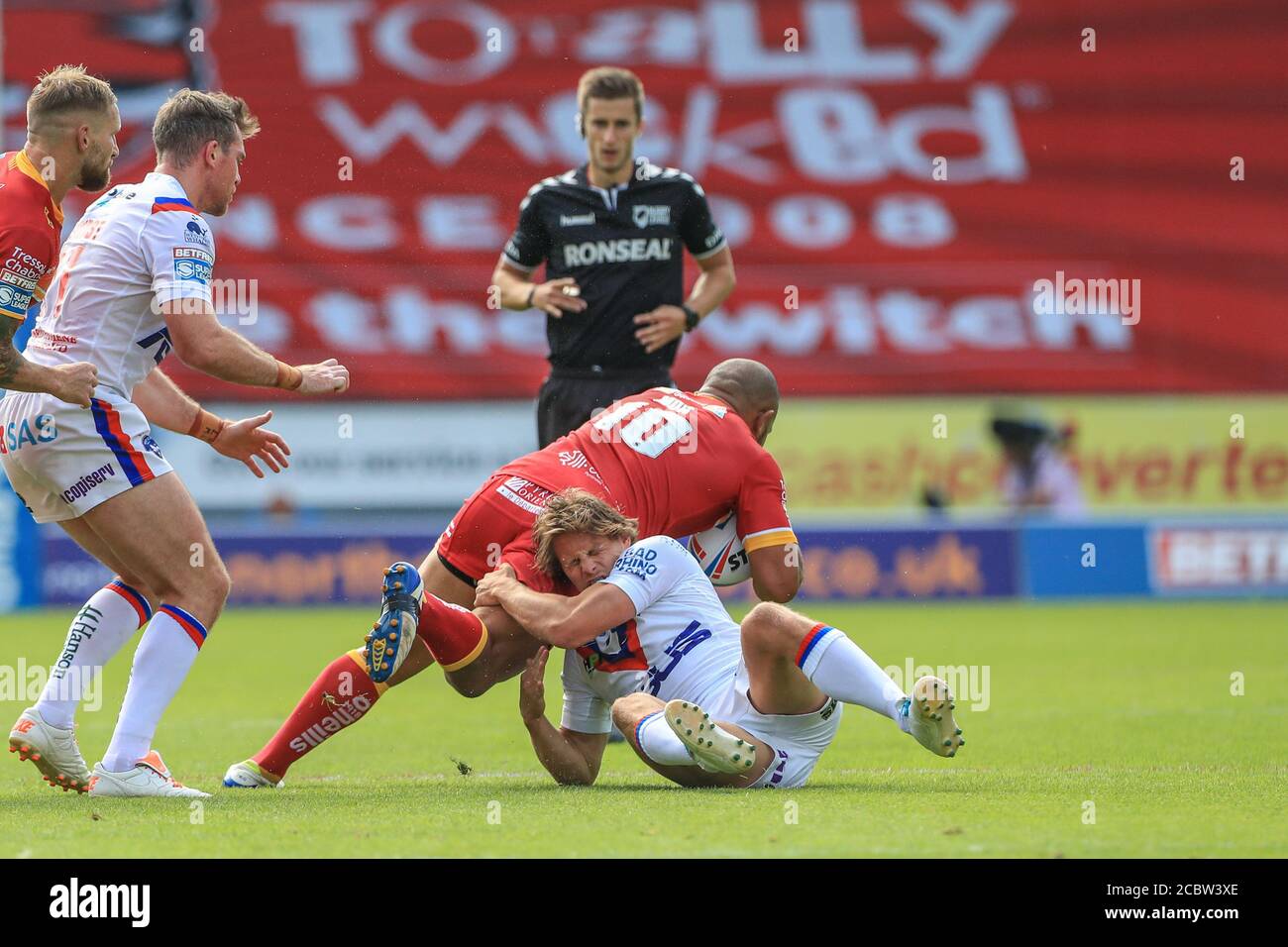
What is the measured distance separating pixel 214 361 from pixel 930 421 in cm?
2082

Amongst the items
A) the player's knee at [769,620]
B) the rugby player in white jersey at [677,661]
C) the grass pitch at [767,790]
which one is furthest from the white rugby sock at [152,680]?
the player's knee at [769,620]

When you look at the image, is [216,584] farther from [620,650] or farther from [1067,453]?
[1067,453]

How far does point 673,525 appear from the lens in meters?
6.78

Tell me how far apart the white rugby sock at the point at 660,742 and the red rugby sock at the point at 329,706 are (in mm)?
995

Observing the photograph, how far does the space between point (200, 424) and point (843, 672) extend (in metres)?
2.51

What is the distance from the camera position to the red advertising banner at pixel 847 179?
67.6ft

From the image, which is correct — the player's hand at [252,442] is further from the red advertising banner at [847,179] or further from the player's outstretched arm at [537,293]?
the red advertising banner at [847,179]

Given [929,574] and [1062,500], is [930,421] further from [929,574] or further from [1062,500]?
[929,574]

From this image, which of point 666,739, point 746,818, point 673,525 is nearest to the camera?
point 746,818

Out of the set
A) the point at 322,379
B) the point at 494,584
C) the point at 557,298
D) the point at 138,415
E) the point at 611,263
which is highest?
the point at 611,263

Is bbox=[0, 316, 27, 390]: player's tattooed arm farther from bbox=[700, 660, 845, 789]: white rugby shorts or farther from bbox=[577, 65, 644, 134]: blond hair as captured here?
bbox=[577, 65, 644, 134]: blond hair

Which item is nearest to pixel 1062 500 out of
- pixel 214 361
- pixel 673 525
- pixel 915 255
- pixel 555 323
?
pixel 915 255

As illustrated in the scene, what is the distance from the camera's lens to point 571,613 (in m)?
5.86

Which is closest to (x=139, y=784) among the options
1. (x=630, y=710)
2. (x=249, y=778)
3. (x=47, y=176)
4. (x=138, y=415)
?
(x=249, y=778)
